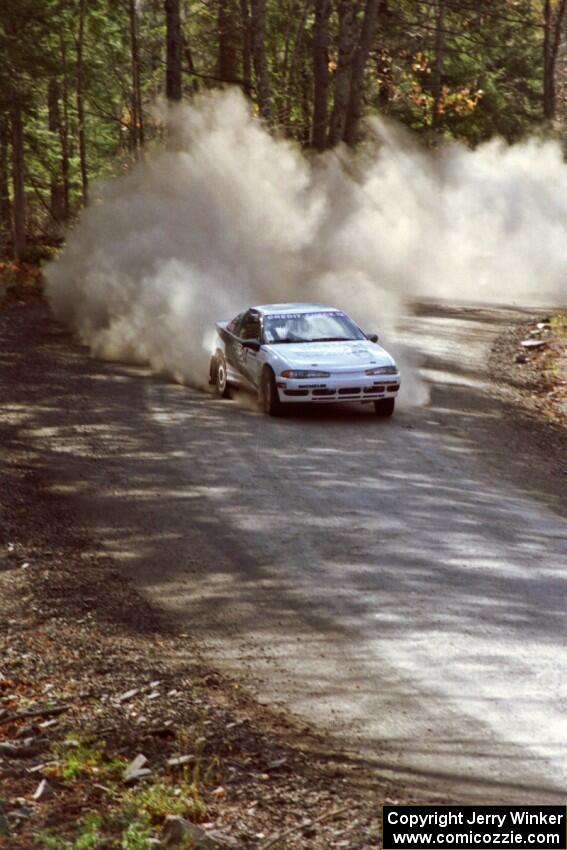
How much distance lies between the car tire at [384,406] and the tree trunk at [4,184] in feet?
61.6

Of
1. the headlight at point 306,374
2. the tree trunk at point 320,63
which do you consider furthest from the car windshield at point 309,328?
the tree trunk at point 320,63

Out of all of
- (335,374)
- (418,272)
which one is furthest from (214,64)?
(335,374)

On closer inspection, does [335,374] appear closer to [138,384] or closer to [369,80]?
[138,384]

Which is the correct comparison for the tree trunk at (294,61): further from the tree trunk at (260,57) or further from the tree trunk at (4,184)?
the tree trunk at (4,184)

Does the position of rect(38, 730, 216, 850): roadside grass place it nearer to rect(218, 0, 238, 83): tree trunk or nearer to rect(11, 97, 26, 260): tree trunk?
Answer: rect(11, 97, 26, 260): tree trunk

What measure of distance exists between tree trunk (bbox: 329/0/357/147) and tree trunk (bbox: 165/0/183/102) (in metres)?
5.96

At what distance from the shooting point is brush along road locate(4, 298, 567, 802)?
8.45 m

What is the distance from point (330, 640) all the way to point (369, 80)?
149ft

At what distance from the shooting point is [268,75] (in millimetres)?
48500

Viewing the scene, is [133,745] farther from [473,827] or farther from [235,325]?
[235,325]

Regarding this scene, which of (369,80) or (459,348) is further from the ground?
(369,80)

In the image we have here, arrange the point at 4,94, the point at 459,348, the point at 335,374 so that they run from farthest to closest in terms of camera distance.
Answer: the point at 4,94
the point at 459,348
the point at 335,374

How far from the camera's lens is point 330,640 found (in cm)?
1009

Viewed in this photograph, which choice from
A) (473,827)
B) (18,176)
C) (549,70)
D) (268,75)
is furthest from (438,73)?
(473,827)
